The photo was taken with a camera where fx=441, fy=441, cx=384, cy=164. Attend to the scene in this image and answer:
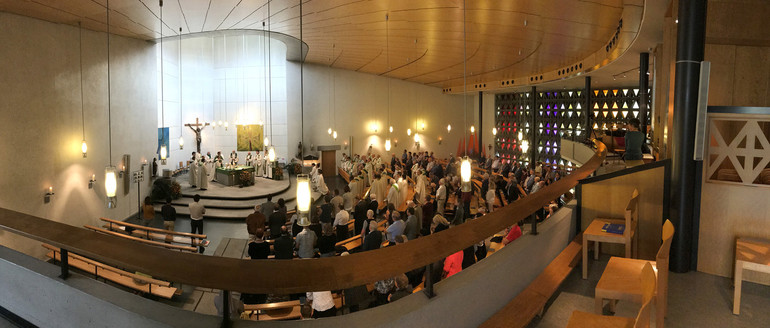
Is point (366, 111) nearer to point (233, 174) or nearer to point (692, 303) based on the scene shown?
point (233, 174)

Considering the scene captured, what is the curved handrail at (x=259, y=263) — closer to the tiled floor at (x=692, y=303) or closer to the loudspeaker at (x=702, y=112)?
the tiled floor at (x=692, y=303)

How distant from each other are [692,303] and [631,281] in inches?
37.4

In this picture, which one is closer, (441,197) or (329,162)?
(441,197)

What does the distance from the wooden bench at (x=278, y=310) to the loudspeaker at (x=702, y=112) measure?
442cm

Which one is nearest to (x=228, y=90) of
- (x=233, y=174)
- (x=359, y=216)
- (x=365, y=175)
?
(x=233, y=174)

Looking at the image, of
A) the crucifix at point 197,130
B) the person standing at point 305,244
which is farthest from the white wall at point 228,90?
the person standing at point 305,244

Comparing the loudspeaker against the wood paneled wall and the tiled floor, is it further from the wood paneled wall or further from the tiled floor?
the tiled floor

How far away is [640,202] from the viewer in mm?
4914

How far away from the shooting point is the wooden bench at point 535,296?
2902 millimetres

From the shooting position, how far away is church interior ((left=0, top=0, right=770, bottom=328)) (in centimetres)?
251

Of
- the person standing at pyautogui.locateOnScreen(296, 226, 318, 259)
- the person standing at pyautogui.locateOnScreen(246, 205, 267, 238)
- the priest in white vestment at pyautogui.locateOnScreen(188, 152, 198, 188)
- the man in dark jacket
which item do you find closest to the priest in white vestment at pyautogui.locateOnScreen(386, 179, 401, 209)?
the man in dark jacket

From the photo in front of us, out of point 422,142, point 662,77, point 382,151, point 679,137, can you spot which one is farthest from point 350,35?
point 422,142

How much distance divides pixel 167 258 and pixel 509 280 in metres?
2.24

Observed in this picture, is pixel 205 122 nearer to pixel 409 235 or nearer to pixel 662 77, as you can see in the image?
pixel 409 235
